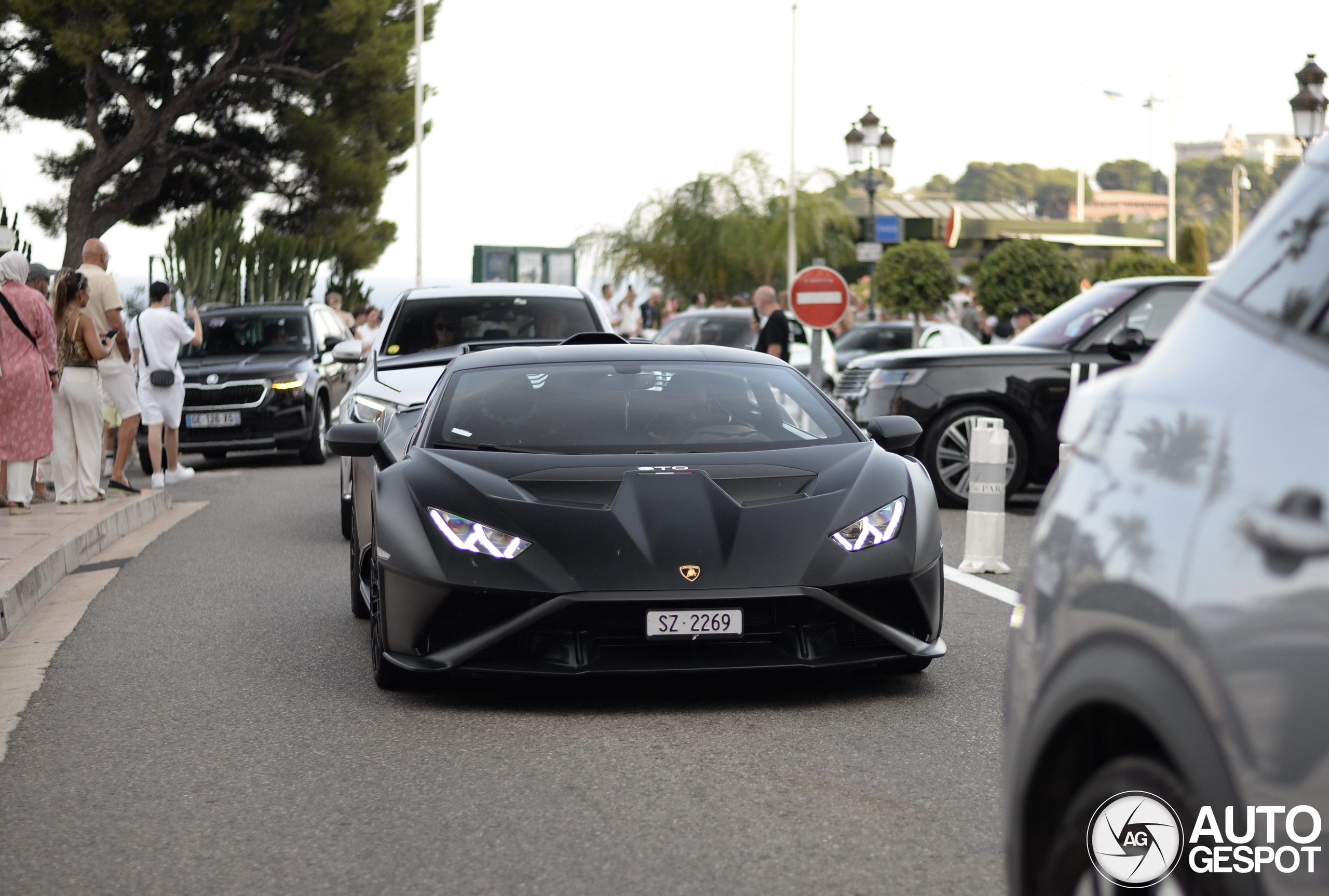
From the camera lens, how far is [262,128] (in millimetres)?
41875

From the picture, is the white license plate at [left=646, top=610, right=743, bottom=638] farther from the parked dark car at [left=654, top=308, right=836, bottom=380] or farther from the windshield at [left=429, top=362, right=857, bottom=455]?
the parked dark car at [left=654, top=308, right=836, bottom=380]

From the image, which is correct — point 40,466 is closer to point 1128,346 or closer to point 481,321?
point 481,321

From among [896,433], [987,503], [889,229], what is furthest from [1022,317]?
[889,229]

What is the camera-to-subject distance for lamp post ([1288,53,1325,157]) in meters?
20.6

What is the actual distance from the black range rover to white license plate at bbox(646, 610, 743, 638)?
11.9 meters

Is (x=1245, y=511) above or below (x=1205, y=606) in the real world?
above

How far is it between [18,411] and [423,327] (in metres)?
2.92

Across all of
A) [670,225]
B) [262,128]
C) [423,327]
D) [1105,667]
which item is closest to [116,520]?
[423,327]

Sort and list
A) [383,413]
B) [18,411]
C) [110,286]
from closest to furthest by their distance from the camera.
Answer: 1. [383,413]
2. [18,411]
3. [110,286]

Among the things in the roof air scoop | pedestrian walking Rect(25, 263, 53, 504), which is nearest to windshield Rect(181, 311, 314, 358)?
pedestrian walking Rect(25, 263, 53, 504)

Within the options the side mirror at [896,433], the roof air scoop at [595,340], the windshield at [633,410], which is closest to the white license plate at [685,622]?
the windshield at [633,410]

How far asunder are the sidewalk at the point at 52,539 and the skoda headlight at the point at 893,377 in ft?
19.1

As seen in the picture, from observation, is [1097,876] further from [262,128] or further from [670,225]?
[670,225]

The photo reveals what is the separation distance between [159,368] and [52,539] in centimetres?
516
